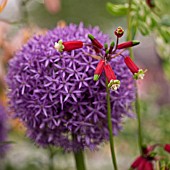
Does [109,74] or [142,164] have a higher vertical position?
[109,74]

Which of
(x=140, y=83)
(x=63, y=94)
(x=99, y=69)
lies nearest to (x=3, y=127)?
(x=140, y=83)

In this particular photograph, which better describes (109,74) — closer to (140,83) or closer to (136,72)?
(136,72)

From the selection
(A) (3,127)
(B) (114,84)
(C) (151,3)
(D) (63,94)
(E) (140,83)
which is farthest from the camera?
(A) (3,127)

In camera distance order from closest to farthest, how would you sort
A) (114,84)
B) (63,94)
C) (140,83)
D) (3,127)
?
1. (114,84)
2. (63,94)
3. (140,83)
4. (3,127)

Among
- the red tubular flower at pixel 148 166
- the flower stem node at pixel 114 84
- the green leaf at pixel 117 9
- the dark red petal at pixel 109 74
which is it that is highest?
the green leaf at pixel 117 9

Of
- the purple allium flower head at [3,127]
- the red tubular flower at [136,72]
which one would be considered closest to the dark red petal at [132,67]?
the red tubular flower at [136,72]

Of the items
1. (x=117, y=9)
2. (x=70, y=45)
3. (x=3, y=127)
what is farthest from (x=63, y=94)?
(x=3, y=127)

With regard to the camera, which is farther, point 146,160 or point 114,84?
point 146,160

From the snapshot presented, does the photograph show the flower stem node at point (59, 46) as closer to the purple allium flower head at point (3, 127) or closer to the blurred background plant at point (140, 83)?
the blurred background plant at point (140, 83)

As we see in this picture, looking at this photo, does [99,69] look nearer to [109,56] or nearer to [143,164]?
[109,56]

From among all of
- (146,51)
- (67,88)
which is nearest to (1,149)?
(67,88)

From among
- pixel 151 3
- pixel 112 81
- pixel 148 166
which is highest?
pixel 151 3
